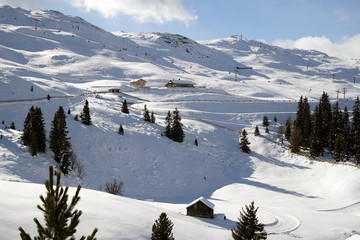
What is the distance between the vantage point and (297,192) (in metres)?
44.7

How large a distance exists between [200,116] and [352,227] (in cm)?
4877

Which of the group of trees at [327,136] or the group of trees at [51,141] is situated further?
the group of trees at [327,136]

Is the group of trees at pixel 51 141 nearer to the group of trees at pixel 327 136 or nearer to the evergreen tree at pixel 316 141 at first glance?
the group of trees at pixel 327 136

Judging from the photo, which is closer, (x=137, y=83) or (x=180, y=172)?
(x=180, y=172)

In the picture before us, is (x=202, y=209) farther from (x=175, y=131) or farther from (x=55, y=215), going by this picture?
(x=55, y=215)

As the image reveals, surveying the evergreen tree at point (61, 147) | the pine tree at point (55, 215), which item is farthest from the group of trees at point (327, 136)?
the pine tree at point (55, 215)

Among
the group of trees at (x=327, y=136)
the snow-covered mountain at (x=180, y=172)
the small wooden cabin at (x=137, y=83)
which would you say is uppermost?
the small wooden cabin at (x=137, y=83)

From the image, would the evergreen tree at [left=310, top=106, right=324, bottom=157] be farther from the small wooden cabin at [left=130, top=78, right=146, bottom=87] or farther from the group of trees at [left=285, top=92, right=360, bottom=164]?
the small wooden cabin at [left=130, top=78, right=146, bottom=87]

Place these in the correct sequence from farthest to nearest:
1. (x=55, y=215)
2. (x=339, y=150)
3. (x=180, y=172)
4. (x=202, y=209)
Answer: (x=339, y=150), (x=180, y=172), (x=202, y=209), (x=55, y=215)

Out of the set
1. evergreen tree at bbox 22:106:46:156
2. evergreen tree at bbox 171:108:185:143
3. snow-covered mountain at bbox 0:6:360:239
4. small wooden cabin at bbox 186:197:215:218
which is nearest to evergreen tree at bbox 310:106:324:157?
snow-covered mountain at bbox 0:6:360:239

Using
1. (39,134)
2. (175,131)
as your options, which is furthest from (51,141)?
(175,131)

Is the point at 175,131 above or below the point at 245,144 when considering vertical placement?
above

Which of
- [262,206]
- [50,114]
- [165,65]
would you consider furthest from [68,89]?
[165,65]

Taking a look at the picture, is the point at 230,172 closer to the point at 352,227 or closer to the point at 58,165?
the point at 352,227
